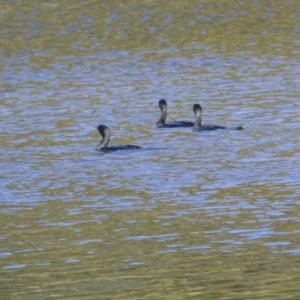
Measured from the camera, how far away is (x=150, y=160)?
15242 millimetres

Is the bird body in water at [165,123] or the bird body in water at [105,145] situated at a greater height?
the bird body in water at [165,123]

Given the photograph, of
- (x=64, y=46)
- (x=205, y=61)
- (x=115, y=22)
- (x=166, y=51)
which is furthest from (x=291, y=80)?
(x=115, y=22)

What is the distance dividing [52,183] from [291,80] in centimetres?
941

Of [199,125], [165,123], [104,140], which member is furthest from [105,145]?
[165,123]

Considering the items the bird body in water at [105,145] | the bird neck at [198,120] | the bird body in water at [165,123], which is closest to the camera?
the bird body in water at [105,145]

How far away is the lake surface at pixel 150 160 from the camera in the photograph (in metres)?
9.11

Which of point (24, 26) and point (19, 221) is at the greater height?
point (24, 26)

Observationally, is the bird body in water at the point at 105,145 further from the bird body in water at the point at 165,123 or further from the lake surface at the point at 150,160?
the bird body in water at the point at 165,123

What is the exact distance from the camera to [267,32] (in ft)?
99.0

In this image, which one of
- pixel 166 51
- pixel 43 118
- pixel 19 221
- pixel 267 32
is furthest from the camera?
pixel 267 32

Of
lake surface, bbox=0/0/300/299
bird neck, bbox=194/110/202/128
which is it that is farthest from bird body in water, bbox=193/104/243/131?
lake surface, bbox=0/0/300/299

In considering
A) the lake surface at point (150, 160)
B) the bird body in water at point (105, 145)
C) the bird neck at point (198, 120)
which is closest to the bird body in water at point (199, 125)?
the bird neck at point (198, 120)

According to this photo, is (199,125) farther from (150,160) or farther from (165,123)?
(150,160)

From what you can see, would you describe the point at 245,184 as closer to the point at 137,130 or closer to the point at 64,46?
the point at 137,130
